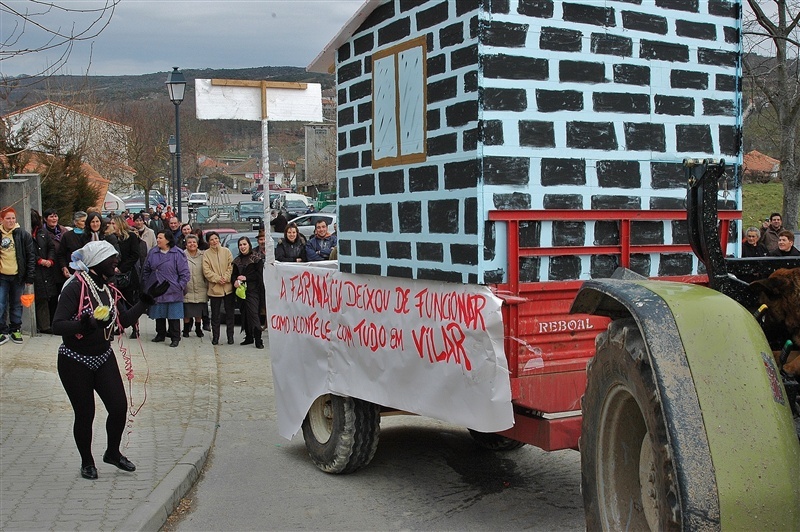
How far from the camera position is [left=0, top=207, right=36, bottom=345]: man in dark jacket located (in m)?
12.7

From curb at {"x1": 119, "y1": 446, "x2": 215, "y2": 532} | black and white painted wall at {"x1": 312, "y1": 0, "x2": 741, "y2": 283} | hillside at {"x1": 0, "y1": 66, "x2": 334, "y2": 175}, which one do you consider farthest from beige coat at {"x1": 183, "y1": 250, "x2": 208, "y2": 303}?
black and white painted wall at {"x1": 312, "y1": 0, "x2": 741, "y2": 283}

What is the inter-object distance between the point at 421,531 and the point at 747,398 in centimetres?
319

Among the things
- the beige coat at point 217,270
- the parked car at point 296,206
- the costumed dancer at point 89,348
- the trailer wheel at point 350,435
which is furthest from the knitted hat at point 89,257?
the parked car at point 296,206

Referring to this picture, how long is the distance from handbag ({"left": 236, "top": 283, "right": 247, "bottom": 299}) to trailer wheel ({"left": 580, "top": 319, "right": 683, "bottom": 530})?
35.1ft

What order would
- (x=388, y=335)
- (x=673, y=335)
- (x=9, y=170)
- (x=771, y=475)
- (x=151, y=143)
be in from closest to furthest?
1. (x=771, y=475)
2. (x=673, y=335)
3. (x=388, y=335)
4. (x=9, y=170)
5. (x=151, y=143)

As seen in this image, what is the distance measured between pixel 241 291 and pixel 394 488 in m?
7.99

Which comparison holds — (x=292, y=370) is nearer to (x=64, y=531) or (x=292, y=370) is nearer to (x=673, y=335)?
(x=64, y=531)

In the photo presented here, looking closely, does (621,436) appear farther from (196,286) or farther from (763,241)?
(763,241)

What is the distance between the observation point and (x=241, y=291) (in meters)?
14.3

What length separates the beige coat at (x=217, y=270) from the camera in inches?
573

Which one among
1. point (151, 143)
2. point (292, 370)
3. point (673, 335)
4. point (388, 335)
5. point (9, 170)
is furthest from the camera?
point (151, 143)

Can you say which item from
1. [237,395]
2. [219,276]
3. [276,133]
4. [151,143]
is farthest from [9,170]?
[276,133]

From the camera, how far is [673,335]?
3.29m

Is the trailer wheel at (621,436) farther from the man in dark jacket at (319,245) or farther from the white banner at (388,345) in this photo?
the man in dark jacket at (319,245)
